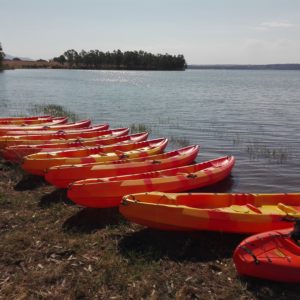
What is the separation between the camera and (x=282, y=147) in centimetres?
1606

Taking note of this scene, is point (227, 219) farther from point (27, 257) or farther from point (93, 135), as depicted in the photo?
point (93, 135)

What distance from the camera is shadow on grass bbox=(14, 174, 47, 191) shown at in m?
8.90

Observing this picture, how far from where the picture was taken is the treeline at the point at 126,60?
434 ft

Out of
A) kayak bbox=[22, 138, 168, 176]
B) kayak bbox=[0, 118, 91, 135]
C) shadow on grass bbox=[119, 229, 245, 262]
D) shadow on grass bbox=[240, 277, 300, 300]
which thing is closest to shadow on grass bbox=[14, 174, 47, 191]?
kayak bbox=[22, 138, 168, 176]

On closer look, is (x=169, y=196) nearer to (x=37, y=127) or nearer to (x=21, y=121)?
(x=37, y=127)

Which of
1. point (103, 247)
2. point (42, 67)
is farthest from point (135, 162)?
point (42, 67)

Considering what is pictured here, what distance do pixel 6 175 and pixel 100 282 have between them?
221 inches

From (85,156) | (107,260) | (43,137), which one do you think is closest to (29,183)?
(85,156)

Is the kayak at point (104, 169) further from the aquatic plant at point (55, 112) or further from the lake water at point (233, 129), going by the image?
the aquatic plant at point (55, 112)

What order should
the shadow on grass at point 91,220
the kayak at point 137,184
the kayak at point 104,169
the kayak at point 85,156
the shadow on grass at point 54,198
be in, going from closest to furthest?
the shadow on grass at point 91,220
the kayak at point 137,184
the shadow on grass at point 54,198
the kayak at point 104,169
the kayak at point 85,156

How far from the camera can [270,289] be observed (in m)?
5.14

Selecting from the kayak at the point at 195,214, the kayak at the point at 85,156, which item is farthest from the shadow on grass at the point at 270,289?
the kayak at the point at 85,156

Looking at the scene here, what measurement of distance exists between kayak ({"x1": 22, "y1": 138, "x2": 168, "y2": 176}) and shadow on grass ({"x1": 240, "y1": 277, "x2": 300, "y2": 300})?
541cm

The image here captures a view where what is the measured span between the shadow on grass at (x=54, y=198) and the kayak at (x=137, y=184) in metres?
0.81
